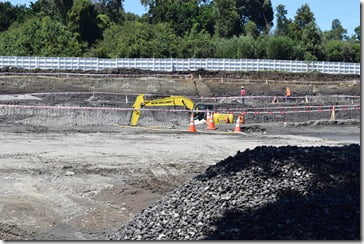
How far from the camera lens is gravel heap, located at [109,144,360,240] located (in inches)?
256

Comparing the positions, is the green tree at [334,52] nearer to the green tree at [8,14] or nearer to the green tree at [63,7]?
the green tree at [63,7]

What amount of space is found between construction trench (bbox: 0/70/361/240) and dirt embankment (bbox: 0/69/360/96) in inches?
614

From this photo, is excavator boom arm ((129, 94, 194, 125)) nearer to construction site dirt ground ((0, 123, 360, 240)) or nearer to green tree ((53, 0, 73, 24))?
construction site dirt ground ((0, 123, 360, 240))

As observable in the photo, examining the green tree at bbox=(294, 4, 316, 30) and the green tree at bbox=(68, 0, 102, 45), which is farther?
the green tree at bbox=(294, 4, 316, 30)

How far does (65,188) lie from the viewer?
1143 cm

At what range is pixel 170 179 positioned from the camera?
504 inches

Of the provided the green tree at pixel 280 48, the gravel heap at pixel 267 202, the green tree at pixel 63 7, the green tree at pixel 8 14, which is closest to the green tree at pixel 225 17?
the green tree at pixel 280 48

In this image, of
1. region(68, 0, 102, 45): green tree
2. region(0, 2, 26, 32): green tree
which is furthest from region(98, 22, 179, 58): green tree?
region(0, 2, 26, 32): green tree

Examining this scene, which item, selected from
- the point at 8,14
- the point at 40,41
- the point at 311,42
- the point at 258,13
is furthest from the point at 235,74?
the point at 258,13

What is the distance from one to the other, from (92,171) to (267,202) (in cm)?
644

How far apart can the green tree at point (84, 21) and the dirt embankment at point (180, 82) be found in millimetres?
19839

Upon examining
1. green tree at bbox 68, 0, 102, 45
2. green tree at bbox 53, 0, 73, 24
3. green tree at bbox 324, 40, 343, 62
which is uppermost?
green tree at bbox 53, 0, 73, 24

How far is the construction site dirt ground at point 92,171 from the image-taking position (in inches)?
370

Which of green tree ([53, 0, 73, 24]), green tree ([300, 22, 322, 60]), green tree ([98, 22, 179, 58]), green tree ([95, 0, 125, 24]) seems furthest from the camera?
green tree ([95, 0, 125, 24])
